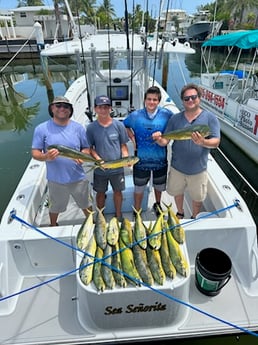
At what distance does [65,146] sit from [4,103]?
12771mm

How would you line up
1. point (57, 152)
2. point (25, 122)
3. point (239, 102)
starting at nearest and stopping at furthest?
point (57, 152)
point (239, 102)
point (25, 122)

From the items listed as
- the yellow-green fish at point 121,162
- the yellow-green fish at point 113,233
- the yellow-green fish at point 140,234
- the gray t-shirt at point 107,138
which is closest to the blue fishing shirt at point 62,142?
the gray t-shirt at point 107,138

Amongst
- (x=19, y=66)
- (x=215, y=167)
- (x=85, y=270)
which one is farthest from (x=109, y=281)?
(x=19, y=66)

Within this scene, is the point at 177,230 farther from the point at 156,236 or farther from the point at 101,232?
the point at 101,232

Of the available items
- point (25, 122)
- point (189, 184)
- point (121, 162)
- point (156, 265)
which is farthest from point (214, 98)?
point (156, 265)

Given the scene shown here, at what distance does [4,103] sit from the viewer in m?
13.6

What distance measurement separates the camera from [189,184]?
10.1 feet

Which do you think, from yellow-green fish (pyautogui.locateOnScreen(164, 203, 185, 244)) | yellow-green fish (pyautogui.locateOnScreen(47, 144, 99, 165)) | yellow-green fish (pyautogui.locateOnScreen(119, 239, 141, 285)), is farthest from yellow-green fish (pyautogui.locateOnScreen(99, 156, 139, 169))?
yellow-green fish (pyautogui.locateOnScreen(119, 239, 141, 285))

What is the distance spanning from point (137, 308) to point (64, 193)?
1.45m

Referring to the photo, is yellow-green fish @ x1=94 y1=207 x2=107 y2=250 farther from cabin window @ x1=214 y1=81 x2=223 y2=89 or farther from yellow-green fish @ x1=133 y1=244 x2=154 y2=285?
cabin window @ x1=214 y1=81 x2=223 y2=89

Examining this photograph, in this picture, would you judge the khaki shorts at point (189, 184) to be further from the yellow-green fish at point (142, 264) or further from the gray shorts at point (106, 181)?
the yellow-green fish at point (142, 264)

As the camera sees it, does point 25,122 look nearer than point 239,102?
No

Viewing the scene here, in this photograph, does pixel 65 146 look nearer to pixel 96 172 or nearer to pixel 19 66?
pixel 96 172

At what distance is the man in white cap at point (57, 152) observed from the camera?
2.69m
